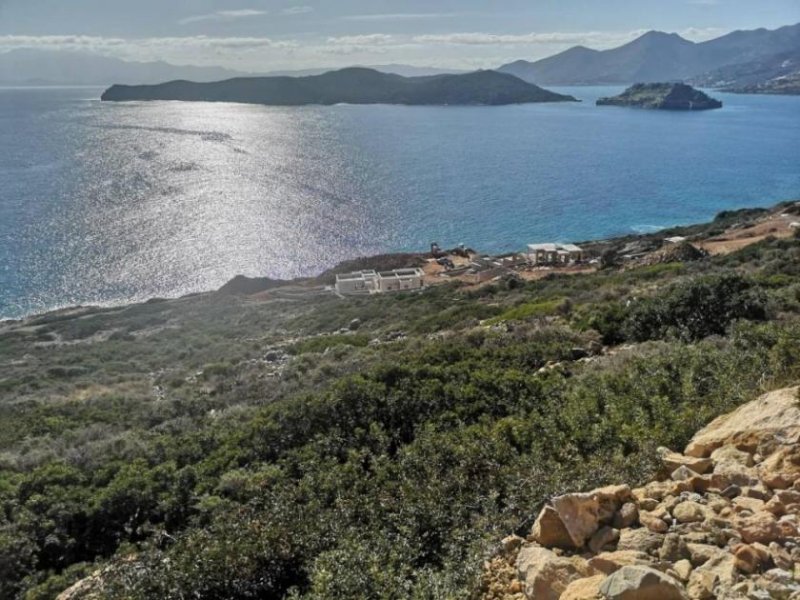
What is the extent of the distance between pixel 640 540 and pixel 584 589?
2.29ft

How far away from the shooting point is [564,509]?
13.9ft

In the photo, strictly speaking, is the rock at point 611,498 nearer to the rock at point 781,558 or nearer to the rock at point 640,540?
the rock at point 640,540

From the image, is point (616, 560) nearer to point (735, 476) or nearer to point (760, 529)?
point (760, 529)

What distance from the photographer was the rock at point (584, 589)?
3354mm

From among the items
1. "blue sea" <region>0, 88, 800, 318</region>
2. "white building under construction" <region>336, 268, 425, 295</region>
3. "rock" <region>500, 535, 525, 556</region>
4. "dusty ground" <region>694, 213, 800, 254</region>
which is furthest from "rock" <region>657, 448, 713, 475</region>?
"blue sea" <region>0, 88, 800, 318</region>

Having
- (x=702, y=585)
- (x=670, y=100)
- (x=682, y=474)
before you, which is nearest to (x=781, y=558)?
(x=702, y=585)

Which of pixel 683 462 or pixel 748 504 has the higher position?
pixel 748 504

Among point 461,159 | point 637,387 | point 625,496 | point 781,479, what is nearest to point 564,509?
point 625,496

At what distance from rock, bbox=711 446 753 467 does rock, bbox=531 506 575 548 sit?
1.48 metres

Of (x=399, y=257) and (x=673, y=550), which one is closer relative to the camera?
(x=673, y=550)

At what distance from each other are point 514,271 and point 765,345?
29.1 meters

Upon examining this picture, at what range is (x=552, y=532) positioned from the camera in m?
4.27

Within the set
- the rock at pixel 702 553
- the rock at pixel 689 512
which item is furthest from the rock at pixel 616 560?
the rock at pixel 689 512

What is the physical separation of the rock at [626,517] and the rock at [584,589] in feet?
2.43
